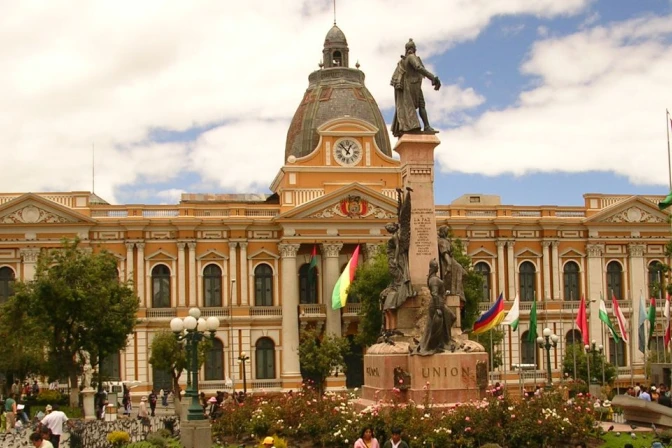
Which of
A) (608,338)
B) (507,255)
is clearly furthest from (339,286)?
(608,338)

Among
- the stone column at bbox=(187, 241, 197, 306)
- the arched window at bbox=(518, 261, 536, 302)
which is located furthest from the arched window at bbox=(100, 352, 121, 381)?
the arched window at bbox=(518, 261, 536, 302)

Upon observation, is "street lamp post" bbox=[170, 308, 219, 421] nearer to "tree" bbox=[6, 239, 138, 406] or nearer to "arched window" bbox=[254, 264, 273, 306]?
"tree" bbox=[6, 239, 138, 406]

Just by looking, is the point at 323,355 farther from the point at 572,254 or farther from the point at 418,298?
the point at 418,298

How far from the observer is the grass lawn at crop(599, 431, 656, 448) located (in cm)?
2404

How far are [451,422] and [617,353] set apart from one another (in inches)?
1815

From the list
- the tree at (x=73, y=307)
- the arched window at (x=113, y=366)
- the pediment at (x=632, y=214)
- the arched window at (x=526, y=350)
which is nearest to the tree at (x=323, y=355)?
the arched window at (x=113, y=366)

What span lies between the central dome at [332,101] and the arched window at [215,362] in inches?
522

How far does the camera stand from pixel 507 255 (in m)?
65.4

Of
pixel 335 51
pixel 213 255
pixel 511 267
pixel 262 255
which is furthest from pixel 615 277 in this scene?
pixel 213 255

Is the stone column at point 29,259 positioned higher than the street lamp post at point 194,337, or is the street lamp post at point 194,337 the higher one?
the stone column at point 29,259

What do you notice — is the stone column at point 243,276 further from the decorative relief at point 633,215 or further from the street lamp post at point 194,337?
the street lamp post at point 194,337

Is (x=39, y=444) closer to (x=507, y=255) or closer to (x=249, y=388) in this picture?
(x=249, y=388)

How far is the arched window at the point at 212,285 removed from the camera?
62281 mm

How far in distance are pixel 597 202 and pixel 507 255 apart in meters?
6.75
